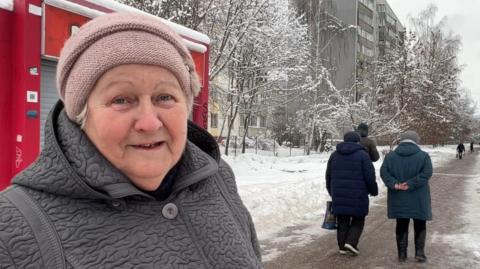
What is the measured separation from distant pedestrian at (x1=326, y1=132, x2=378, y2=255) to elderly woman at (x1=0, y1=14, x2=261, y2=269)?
528cm

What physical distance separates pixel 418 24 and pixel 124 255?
48.7m

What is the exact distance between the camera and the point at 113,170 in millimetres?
1258

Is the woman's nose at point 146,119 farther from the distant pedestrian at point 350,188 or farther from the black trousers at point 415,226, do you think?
the black trousers at point 415,226

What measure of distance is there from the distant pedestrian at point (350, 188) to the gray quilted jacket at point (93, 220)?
17.2ft

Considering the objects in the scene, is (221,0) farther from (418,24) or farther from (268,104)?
(418,24)

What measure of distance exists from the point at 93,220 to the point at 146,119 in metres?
0.30

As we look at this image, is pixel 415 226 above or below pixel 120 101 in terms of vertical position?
below

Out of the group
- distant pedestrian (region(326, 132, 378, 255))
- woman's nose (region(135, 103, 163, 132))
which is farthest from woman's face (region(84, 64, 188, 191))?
distant pedestrian (region(326, 132, 378, 255))

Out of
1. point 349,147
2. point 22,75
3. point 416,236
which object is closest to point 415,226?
point 416,236

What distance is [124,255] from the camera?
1210 mm

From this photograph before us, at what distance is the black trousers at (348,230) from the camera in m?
6.54

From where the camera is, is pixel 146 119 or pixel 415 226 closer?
pixel 146 119

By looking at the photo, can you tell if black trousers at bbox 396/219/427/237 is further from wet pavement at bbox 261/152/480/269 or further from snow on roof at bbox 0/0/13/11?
snow on roof at bbox 0/0/13/11

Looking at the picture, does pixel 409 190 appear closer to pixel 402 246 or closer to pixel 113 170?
pixel 402 246
